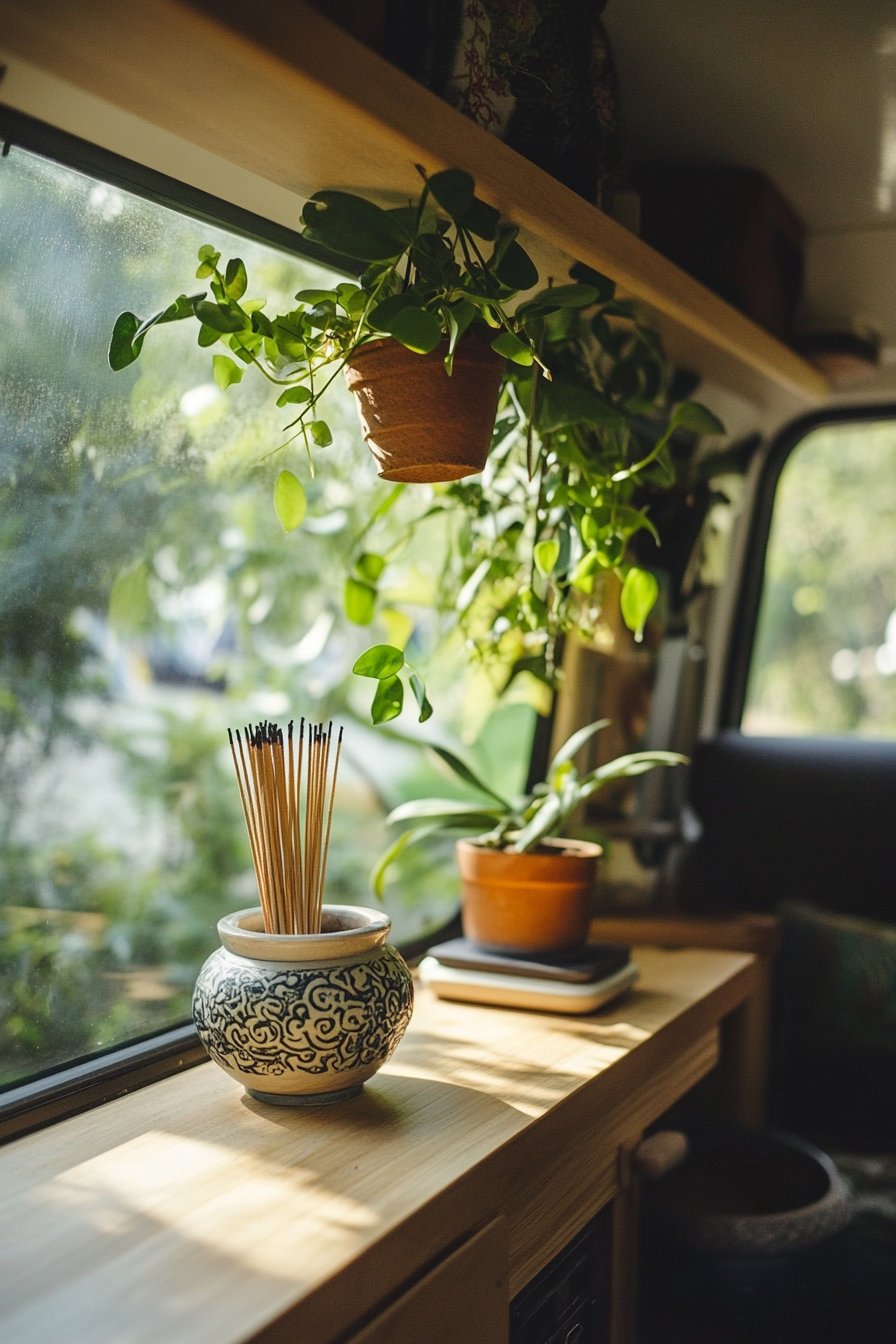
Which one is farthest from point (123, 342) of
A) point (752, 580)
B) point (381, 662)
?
point (752, 580)

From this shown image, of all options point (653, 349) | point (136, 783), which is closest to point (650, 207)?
point (653, 349)

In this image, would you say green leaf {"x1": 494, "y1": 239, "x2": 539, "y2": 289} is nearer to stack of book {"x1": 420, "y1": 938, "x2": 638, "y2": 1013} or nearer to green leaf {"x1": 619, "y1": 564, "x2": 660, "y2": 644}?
green leaf {"x1": 619, "y1": 564, "x2": 660, "y2": 644}

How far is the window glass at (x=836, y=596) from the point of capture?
3.90 meters

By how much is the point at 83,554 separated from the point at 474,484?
56cm

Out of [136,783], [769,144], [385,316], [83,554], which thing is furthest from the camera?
[136,783]

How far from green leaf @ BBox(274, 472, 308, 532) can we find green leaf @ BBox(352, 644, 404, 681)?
0.19 metres

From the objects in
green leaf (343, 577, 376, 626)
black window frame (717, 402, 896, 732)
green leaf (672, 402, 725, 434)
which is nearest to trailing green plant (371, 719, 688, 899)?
green leaf (343, 577, 376, 626)

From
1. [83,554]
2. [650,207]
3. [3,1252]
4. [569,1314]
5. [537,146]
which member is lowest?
[569,1314]

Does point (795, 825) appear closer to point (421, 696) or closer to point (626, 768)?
point (626, 768)

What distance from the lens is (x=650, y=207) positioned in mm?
1918

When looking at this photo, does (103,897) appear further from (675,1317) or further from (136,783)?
(675,1317)

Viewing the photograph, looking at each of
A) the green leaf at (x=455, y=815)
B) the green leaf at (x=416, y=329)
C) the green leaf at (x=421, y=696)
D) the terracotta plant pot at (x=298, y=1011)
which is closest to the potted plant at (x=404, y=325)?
the green leaf at (x=416, y=329)

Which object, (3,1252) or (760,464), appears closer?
(3,1252)

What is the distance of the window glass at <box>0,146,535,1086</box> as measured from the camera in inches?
50.7
